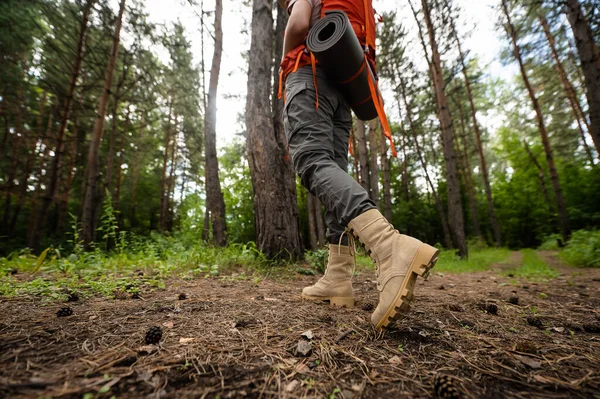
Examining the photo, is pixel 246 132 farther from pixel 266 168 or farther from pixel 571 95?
pixel 571 95

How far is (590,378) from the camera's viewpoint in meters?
0.90

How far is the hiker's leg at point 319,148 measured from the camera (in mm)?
1431

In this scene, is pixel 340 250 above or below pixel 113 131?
below

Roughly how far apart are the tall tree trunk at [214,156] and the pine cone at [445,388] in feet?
20.0

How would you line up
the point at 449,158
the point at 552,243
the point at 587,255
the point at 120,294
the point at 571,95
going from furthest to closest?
the point at 552,243 → the point at 571,95 → the point at 449,158 → the point at 587,255 → the point at 120,294

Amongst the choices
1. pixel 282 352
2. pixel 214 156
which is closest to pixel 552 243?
pixel 214 156

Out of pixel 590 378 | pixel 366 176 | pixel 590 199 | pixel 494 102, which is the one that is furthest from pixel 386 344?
pixel 494 102

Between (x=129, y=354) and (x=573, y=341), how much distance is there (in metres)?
1.92

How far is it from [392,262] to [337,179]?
0.52 metres

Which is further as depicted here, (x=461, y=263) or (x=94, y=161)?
(x=461, y=263)

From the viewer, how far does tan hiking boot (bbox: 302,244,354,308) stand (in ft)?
6.03

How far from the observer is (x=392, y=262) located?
4.14 feet

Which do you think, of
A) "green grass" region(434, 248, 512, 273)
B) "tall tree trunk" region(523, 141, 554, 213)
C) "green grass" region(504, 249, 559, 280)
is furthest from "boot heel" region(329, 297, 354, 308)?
"tall tree trunk" region(523, 141, 554, 213)

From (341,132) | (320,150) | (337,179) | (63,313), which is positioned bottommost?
(63,313)
